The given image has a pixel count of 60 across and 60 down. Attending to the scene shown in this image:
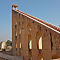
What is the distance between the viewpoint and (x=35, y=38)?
963cm

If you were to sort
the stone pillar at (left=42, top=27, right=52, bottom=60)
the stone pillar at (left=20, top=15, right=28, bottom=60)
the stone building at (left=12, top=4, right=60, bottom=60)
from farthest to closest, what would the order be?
the stone pillar at (left=20, top=15, right=28, bottom=60) < the stone pillar at (left=42, top=27, right=52, bottom=60) < the stone building at (left=12, top=4, right=60, bottom=60)

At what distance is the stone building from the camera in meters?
7.30

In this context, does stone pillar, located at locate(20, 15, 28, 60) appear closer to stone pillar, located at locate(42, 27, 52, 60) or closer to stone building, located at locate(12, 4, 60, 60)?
stone building, located at locate(12, 4, 60, 60)

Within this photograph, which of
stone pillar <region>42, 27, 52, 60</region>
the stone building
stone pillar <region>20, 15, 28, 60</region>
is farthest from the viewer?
stone pillar <region>20, 15, 28, 60</region>

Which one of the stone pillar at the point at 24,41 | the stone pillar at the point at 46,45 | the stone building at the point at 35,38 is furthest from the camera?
the stone pillar at the point at 24,41

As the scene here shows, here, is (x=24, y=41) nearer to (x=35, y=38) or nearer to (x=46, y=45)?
(x=35, y=38)

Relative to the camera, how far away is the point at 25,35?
452 inches

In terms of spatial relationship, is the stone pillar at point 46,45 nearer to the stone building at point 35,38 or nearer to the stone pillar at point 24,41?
the stone building at point 35,38

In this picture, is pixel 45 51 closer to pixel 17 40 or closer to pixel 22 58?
pixel 22 58

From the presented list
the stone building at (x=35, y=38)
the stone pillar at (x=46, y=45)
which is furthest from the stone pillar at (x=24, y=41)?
the stone pillar at (x=46, y=45)

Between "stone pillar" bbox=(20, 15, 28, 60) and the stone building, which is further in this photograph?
"stone pillar" bbox=(20, 15, 28, 60)

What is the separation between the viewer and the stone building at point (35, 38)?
23.9 ft

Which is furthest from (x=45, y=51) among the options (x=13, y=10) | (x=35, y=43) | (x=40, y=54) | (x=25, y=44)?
(x=13, y=10)

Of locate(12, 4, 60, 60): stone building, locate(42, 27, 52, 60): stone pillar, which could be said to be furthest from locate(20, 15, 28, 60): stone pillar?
locate(42, 27, 52, 60): stone pillar
